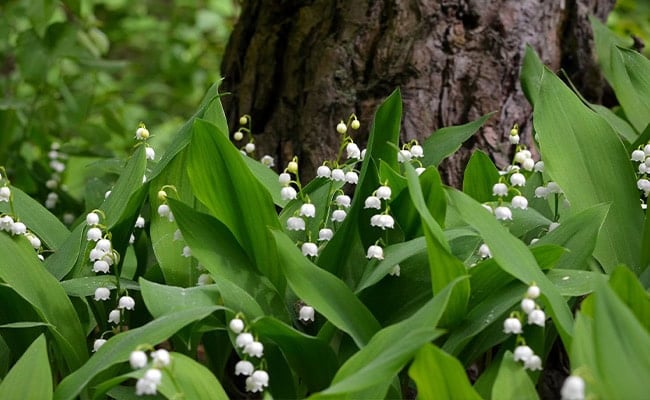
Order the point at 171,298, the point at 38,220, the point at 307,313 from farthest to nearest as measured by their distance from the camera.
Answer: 1. the point at 38,220
2. the point at 307,313
3. the point at 171,298

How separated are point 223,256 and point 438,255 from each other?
49 centimetres

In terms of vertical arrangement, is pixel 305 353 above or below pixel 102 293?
below

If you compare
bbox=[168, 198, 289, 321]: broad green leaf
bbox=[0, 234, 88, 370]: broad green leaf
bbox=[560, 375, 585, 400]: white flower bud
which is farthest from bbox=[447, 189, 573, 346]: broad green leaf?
bbox=[0, 234, 88, 370]: broad green leaf

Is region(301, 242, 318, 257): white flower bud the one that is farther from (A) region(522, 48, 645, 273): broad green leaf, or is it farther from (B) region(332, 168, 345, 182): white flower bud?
(A) region(522, 48, 645, 273): broad green leaf

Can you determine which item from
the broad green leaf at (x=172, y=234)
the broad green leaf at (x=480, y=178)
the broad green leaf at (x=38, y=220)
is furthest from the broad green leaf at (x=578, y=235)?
the broad green leaf at (x=38, y=220)

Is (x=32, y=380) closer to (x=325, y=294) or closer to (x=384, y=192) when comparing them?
(x=325, y=294)

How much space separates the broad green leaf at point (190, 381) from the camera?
1539 millimetres

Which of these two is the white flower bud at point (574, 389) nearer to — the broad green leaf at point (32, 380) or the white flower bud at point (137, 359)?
the white flower bud at point (137, 359)

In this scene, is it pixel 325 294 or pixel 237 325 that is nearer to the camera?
pixel 237 325

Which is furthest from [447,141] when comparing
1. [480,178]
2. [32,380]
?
[32,380]

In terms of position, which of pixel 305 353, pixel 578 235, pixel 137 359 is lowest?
pixel 305 353

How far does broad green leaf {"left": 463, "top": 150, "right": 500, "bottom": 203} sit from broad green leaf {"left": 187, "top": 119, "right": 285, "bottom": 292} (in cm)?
51

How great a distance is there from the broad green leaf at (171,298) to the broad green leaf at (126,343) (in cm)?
7

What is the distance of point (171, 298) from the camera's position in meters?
1.72
